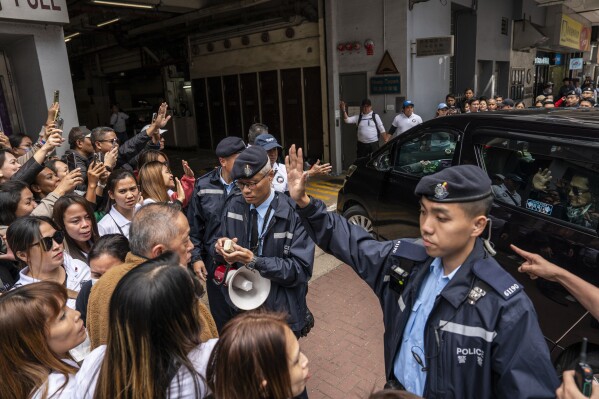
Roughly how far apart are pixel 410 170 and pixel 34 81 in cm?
592

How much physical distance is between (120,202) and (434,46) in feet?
24.0

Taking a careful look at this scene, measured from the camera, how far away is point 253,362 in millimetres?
1287

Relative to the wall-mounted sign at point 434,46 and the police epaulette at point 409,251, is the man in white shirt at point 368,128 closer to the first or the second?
the wall-mounted sign at point 434,46

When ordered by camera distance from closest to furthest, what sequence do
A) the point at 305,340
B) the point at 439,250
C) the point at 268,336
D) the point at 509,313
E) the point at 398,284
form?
the point at 268,336 < the point at 509,313 < the point at 439,250 < the point at 398,284 < the point at 305,340

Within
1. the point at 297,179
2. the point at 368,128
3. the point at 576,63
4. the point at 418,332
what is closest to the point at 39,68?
the point at 297,179

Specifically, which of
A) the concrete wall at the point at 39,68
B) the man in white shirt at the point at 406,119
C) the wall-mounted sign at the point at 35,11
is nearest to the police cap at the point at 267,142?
the concrete wall at the point at 39,68

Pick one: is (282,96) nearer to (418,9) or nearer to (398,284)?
(418,9)

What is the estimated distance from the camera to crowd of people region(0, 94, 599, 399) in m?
1.38

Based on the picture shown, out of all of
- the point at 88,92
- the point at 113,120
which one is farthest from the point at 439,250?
the point at 88,92

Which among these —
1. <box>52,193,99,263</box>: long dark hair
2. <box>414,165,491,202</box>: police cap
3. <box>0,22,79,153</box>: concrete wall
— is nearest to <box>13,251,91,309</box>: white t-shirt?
<box>52,193,99,263</box>: long dark hair

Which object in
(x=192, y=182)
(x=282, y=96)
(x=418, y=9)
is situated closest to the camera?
(x=192, y=182)

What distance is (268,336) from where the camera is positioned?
1.31m

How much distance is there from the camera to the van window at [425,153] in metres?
4.34

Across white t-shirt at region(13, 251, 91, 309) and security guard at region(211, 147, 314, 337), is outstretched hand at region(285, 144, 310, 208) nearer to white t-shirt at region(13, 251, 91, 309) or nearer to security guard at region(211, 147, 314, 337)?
security guard at region(211, 147, 314, 337)
